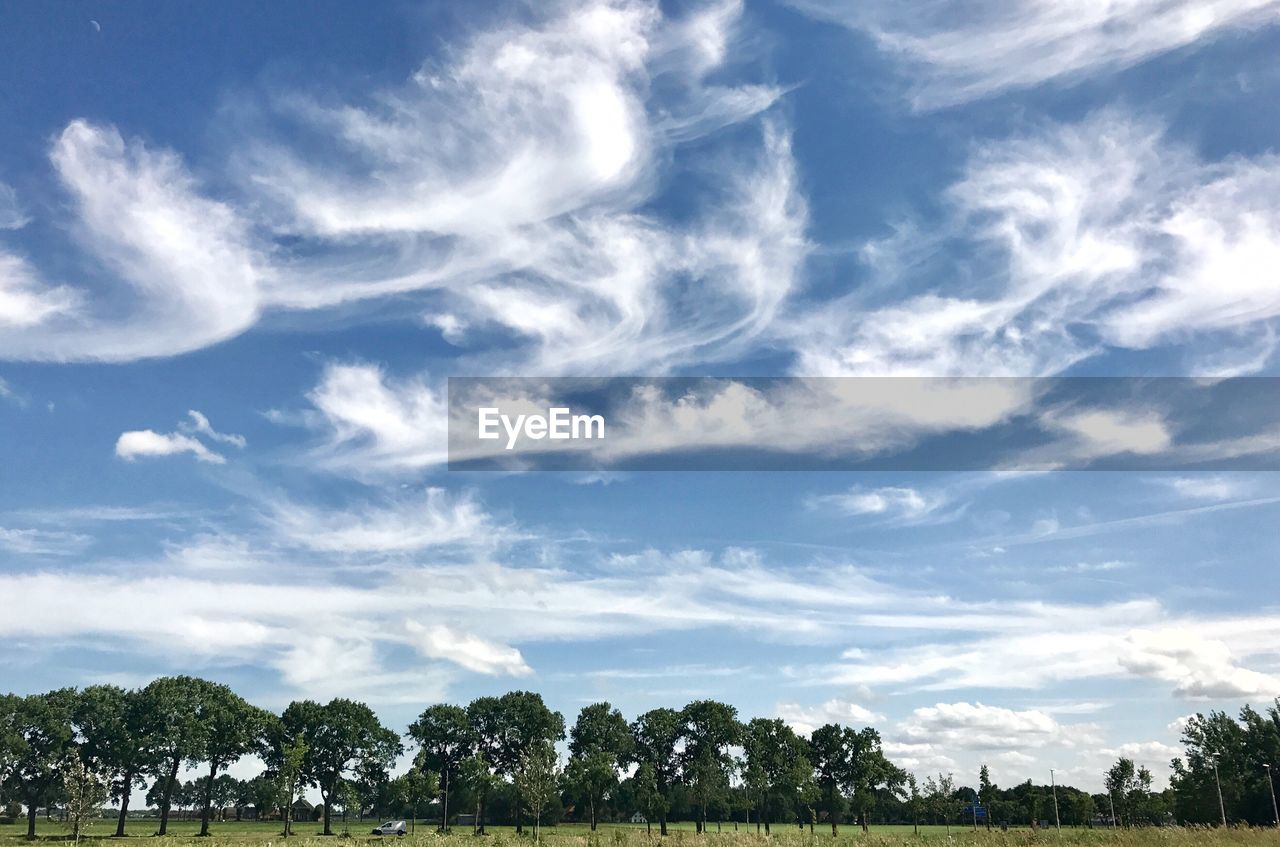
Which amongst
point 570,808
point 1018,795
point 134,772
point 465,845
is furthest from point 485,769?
point 1018,795

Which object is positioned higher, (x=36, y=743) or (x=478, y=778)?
(x=36, y=743)

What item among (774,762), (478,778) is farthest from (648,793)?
(478,778)

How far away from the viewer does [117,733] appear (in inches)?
3634

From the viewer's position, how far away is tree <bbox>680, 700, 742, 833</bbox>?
367 feet

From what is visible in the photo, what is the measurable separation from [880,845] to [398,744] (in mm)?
83291

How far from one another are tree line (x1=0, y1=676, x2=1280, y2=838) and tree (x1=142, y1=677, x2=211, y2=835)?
14 centimetres

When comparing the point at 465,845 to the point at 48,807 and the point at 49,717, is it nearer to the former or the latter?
the point at 49,717

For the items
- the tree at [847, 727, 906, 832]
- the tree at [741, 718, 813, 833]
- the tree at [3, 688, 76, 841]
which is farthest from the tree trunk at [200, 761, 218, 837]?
the tree at [847, 727, 906, 832]

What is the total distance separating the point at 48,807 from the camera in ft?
332

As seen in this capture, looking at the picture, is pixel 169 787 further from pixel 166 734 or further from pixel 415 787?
pixel 415 787

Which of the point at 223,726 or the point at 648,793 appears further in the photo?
the point at 648,793

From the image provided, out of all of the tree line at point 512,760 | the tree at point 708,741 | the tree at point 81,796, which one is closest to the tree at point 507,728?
the tree line at point 512,760

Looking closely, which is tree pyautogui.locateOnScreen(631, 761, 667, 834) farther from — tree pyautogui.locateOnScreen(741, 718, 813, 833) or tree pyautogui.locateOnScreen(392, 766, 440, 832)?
tree pyautogui.locateOnScreen(392, 766, 440, 832)

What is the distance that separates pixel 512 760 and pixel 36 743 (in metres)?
49.7
